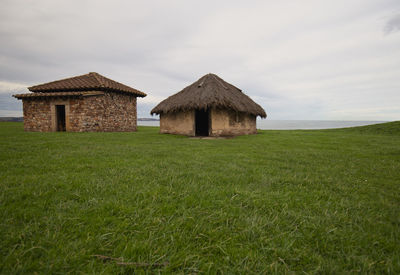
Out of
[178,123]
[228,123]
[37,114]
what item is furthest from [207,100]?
[37,114]

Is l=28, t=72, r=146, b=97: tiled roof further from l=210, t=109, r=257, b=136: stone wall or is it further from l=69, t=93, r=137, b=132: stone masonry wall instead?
l=210, t=109, r=257, b=136: stone wall

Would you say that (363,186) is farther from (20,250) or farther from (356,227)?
(20,250)

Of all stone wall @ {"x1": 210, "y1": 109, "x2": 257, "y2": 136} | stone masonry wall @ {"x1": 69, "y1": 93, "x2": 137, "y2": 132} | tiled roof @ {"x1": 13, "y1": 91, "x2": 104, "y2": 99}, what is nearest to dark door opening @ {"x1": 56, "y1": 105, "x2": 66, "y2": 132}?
tiled roof @ {"x1": 13, "y1": 91, "x2": 104, "y2": 99}

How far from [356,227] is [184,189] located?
197cm

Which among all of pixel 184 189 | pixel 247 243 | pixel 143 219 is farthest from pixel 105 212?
pixel 247 243

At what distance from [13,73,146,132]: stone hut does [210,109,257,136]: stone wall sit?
867cm

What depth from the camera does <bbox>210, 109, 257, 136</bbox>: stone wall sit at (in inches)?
474

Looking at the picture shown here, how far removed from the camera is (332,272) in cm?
131

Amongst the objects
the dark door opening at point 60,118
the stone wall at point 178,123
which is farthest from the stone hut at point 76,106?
the stone wall at point 178,123

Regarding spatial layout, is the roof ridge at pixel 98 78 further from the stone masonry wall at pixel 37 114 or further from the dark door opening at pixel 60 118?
the stone masonry wall at pixel 37 114

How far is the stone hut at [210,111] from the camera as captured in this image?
38.3ft

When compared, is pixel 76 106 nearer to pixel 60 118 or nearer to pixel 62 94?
Answer: pixel 62 94

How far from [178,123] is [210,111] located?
2850 mm

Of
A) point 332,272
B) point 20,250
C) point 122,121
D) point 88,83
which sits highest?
point 88,83
